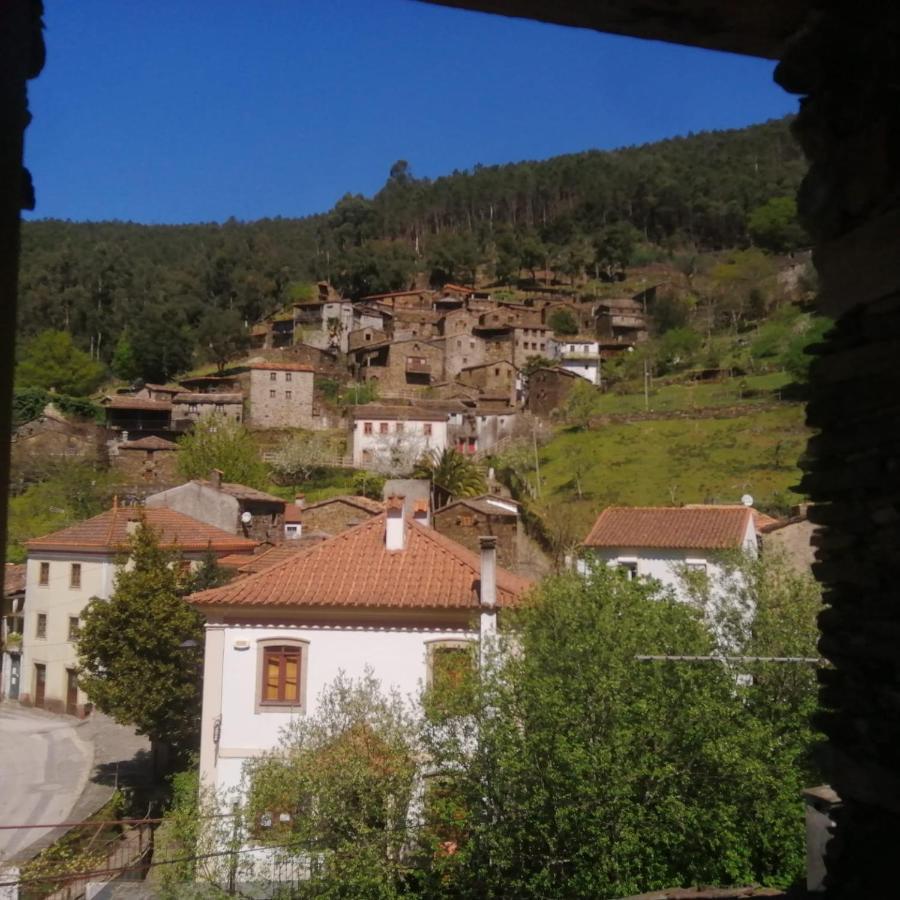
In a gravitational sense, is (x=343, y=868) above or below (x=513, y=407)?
below

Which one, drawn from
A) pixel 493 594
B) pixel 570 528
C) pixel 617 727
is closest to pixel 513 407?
pixel 570 528

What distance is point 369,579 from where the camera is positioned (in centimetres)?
1524

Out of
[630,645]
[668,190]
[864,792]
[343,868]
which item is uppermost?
[668,190]

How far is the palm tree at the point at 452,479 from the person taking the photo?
38.0m

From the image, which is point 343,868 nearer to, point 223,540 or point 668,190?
point 223,540

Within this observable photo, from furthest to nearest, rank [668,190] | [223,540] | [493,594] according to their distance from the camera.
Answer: [668,190] → [223,540] → [493,594]

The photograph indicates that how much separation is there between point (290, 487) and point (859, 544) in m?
43.9

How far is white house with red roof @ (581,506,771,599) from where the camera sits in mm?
23234

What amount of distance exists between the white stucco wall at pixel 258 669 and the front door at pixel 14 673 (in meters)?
18.0

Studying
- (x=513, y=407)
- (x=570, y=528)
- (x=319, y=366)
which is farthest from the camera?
(x=319, y=366)

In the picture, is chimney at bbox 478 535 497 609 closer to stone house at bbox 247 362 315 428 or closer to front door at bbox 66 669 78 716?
front door at bbox 66 669 78 716

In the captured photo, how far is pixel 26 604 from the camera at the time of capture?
28766mm

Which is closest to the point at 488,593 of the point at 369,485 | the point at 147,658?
the point at 147,658

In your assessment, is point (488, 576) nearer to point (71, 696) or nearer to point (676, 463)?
point (71, 696)
